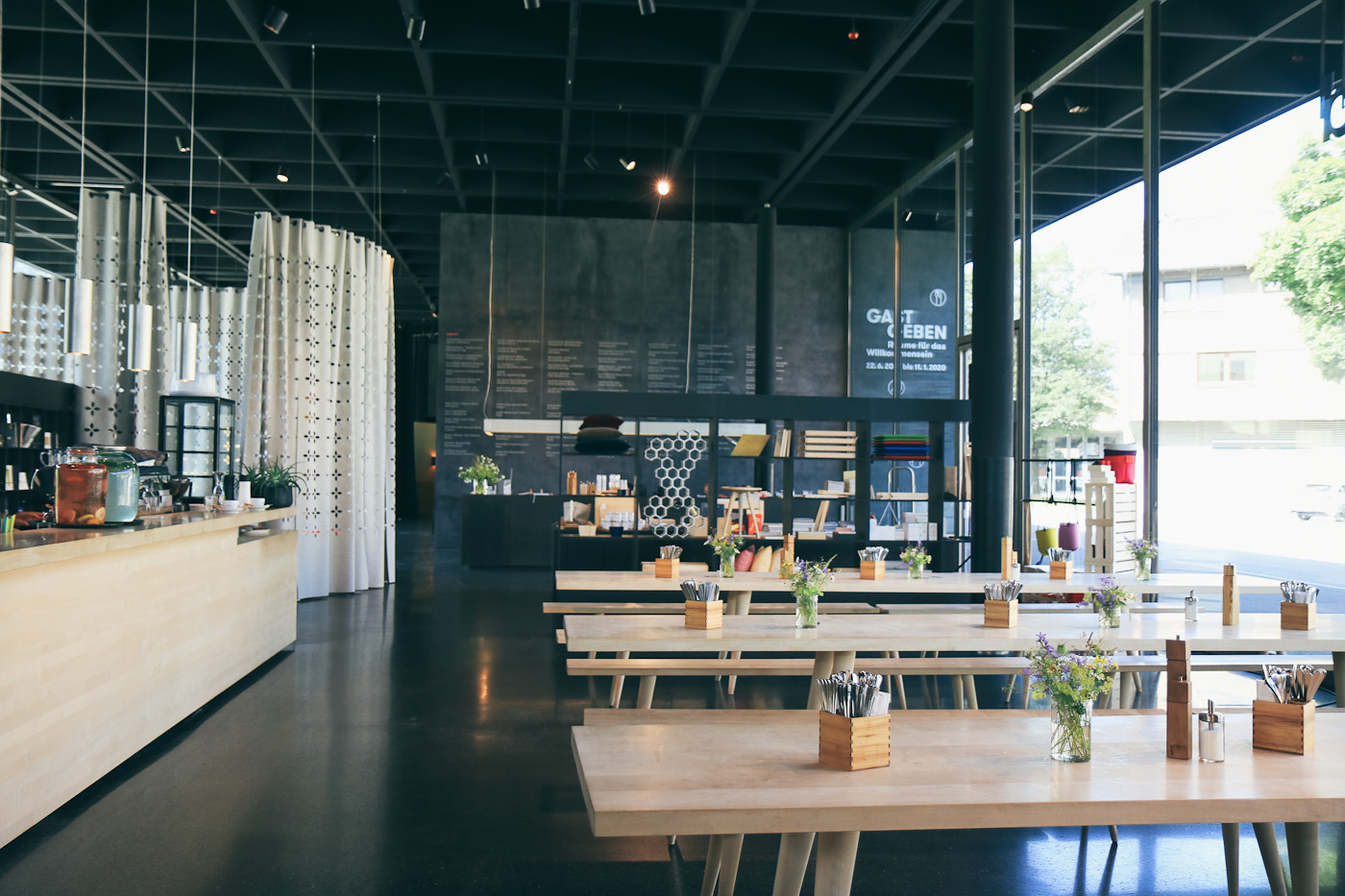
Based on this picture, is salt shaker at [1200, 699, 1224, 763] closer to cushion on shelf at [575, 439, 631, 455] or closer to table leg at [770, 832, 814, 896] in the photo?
table leg at [770, 832, 814, 896]

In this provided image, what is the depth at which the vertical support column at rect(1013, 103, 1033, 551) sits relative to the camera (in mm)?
8961

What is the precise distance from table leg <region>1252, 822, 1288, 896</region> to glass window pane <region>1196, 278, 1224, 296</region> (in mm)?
5161

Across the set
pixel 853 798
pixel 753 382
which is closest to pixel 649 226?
pixel 753 382

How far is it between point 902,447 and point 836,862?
6769mm

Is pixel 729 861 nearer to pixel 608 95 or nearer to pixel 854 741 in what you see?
pixel 854 741

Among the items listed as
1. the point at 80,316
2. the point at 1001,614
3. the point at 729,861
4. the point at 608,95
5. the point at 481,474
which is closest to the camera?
the point at 729,861

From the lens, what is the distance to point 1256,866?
358 cm

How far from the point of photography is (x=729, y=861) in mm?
3033

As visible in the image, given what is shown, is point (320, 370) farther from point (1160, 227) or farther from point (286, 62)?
point (1160, 227)

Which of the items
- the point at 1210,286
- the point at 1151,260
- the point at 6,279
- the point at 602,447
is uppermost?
the point at 1151,260

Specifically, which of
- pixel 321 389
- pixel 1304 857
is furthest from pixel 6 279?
pixel 321 389

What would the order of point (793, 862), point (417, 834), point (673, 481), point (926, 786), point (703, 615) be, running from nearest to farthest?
point (926, 786) < point (793, 862) < point (417, 834) < point (703, 615) < point (673, 481)

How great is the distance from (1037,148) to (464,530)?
8120mm

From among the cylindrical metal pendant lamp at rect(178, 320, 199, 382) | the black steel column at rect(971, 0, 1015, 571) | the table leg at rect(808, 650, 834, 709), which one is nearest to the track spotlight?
the cylindrical metal pendant lamp at rect(178, 320, 199, 382)
